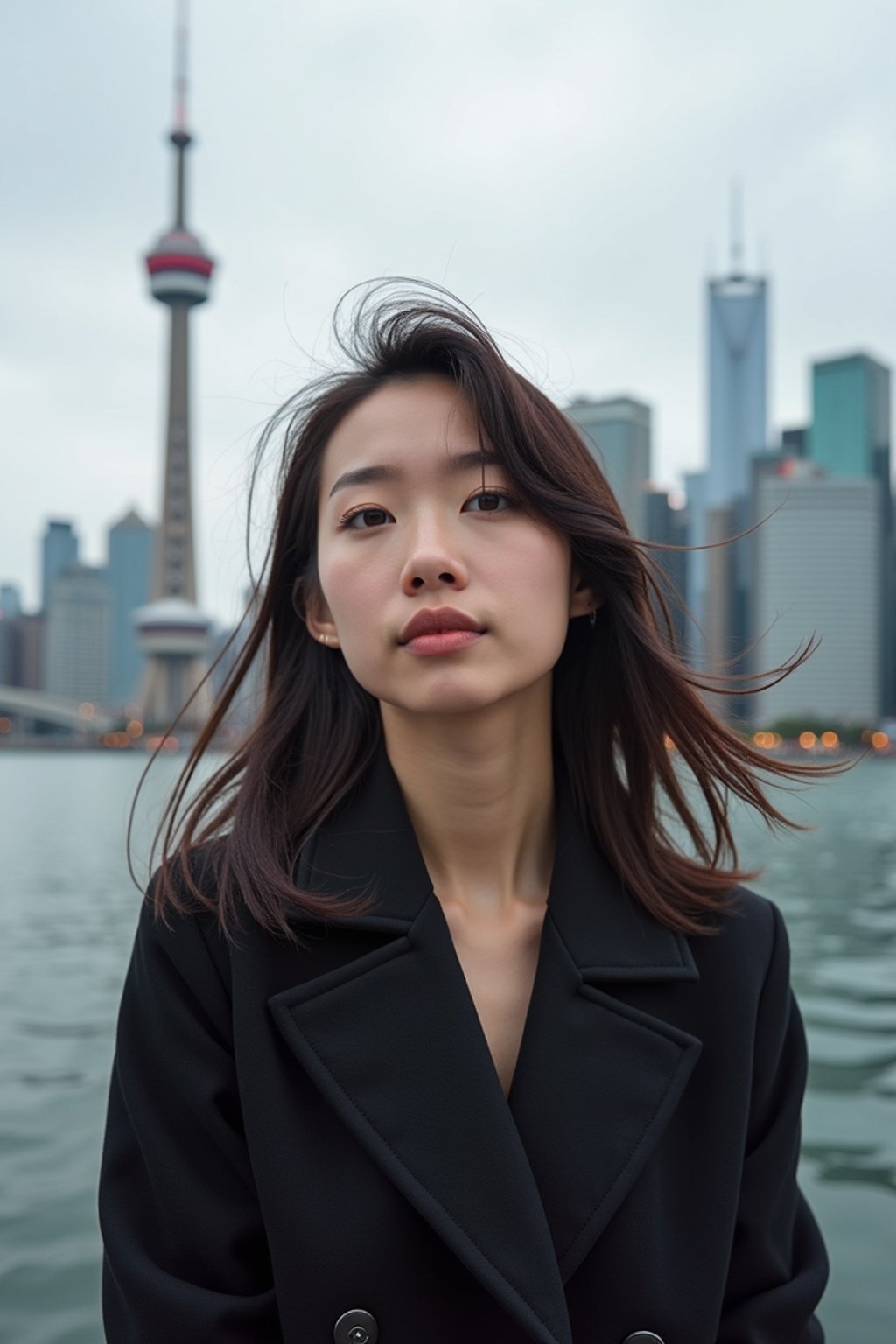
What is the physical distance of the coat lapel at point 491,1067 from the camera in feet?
4.76

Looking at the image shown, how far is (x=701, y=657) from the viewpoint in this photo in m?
2.13

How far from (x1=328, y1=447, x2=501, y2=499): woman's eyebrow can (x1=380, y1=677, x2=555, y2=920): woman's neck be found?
31 centimetres

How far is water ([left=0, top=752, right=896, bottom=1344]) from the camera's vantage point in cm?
304

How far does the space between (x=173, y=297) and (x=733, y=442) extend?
4732 inches

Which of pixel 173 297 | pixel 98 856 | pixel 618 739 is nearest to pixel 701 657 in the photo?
pixel 618 739

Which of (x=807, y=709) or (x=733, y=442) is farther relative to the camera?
(x=733, y=442)

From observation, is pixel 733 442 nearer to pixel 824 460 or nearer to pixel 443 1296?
pixel 824 460

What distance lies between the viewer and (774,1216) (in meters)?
1.68

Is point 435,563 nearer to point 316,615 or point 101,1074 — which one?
point 316,615

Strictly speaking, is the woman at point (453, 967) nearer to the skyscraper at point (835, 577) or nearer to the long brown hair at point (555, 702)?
the long brown hair at point (555, 702)

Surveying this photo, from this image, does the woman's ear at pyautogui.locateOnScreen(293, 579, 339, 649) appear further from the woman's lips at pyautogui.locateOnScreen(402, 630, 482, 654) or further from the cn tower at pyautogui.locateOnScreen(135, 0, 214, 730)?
the cn tower at pyautogui.locateOnScreen(135, 0, 214, 730)

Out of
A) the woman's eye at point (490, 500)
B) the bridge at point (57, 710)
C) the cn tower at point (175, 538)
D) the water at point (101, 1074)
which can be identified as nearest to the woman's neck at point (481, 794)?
the woman's eye at point (490, 500)

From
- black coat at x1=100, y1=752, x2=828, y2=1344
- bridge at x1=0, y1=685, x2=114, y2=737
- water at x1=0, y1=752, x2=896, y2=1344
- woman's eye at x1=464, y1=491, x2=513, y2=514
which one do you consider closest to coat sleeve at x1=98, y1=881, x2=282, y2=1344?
black coat at x1=100, y1=752, x2=828, y2=1344

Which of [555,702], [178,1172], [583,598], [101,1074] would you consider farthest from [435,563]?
[101,1074]
